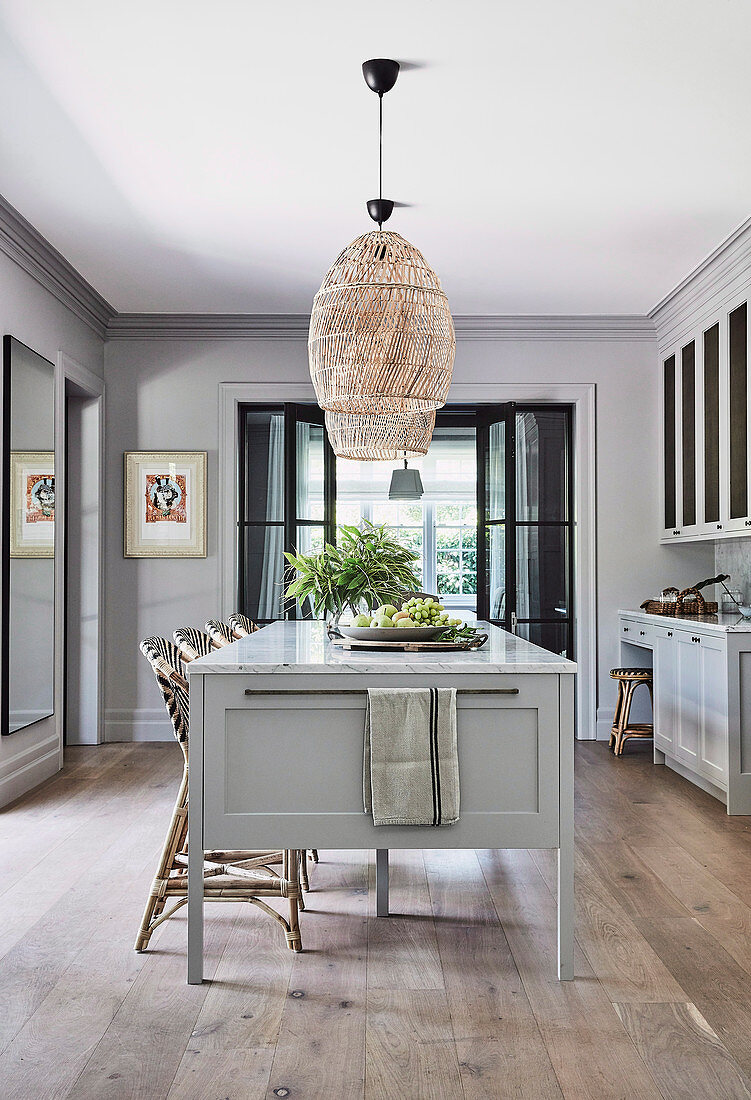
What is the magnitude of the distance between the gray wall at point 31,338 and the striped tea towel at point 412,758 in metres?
2.62

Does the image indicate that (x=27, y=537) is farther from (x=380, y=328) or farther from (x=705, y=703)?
(x=705, y=703)

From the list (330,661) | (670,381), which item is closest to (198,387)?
(670,381)

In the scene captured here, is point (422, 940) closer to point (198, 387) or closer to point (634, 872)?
point (634, 872)

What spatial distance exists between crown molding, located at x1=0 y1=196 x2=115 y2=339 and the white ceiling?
0.29 ft

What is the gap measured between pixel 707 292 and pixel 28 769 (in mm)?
4467

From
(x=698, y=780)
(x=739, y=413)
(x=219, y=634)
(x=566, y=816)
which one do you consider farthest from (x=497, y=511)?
(x=566, y=816)

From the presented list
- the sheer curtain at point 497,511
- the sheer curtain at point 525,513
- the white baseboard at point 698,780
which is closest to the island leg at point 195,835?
the white baseboard at point 698,780

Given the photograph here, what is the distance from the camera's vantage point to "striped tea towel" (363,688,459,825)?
8.28 ft

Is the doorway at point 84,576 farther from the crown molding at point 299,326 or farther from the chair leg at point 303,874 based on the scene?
the chair leg at point 303,874

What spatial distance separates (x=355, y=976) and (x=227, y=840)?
1.71 feet

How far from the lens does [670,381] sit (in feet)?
19.7

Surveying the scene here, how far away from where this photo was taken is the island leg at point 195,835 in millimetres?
2523

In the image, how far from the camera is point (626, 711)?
5672mm

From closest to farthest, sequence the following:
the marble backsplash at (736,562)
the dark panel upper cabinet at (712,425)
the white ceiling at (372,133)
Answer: the white ceiling at (372,133), the dark panel upper cabinet at (712,425), the marble backsplash at (736,562)
